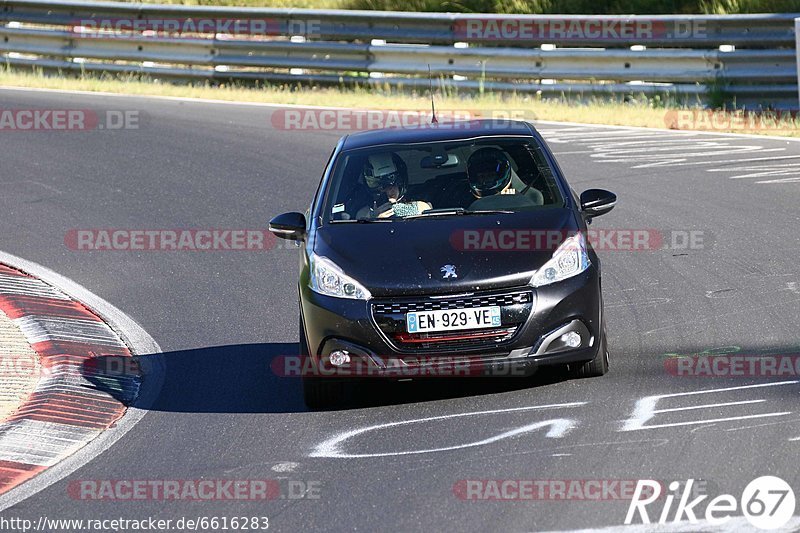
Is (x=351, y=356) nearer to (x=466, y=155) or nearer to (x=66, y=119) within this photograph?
(x=466, y=155)

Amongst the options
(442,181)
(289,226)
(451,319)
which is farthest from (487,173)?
(451,319)

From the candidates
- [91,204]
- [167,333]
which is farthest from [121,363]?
[91,204]

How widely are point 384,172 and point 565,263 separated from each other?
157cm

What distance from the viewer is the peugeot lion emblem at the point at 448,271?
292 inches

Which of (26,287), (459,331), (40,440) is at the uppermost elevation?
(459,331)

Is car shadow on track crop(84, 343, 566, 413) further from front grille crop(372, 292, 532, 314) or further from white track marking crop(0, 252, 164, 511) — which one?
front grille crop(372, 292, 532, 314)

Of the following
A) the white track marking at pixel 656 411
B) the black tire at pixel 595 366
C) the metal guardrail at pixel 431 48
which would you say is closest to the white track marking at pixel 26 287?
the black tire at pixel 595 366

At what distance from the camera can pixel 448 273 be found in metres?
7.43

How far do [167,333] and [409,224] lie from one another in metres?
2.52

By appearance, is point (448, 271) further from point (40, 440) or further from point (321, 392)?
point (40, 440)

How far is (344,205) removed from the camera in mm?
8484

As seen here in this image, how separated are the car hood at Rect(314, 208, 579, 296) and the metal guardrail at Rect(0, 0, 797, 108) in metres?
11.5

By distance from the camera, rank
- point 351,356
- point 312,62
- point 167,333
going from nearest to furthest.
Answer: point 351,356 → point 167,333 → point 312,62

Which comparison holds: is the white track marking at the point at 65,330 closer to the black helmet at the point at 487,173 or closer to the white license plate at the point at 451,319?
the black helmet at the point at 487,173
